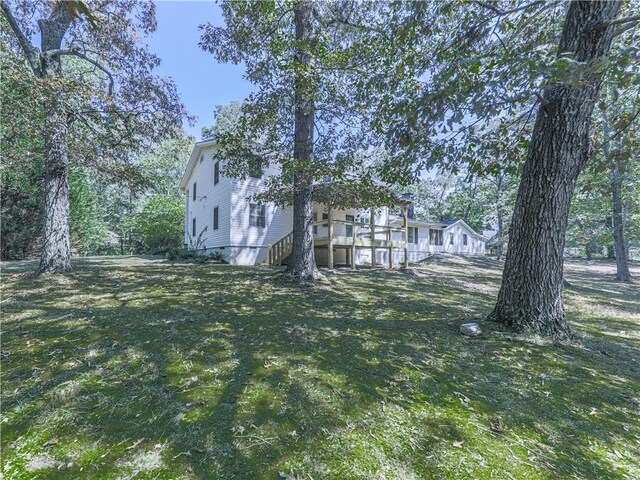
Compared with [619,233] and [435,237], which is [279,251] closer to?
[619,233]

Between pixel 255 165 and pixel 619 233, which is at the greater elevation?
pixel 255 165

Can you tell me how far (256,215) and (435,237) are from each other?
1890 centimetres

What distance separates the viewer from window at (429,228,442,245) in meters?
26.5

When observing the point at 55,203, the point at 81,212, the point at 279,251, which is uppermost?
the point at 81,212

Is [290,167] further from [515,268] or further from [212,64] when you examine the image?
[212,64]

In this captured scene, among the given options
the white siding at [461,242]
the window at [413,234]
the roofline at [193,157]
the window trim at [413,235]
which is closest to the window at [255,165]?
the roofline at [193,157]

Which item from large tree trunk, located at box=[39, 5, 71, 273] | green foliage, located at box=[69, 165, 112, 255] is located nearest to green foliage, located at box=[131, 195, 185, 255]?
green foliage, located at box=[69, 165, 112, 255]

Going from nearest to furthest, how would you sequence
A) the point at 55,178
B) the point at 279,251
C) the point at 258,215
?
the point at 55,178
the point at 279,251
the point at 258,215

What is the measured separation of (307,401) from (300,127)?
6.63 meters

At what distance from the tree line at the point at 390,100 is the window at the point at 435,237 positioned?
19.4 meters

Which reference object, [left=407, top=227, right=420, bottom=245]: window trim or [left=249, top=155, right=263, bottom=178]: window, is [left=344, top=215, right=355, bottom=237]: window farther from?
[left=249, top=155, right=263, bottom=178]: window

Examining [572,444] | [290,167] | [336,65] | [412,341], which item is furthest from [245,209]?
[572,444]

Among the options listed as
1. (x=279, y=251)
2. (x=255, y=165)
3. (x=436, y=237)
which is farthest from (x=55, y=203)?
(x=436, y=237)

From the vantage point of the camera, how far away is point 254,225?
13523 millimetres
